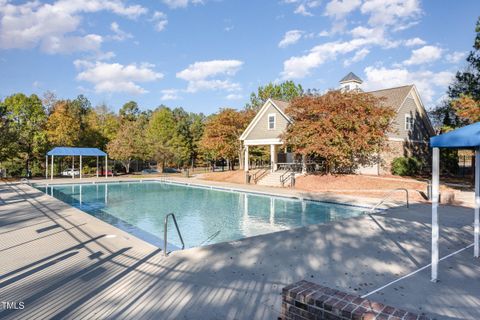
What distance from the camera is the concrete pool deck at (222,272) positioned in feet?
13.6

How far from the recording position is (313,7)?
1977 cm

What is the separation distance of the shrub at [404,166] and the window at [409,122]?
309 centimetres

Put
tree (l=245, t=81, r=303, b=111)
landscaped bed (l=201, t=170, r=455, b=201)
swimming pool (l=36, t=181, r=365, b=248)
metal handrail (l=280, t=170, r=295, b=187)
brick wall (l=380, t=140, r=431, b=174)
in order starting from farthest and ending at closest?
tree (l=245, t=81, r=303, b=111), brick wall (l=380, t=140, r=431, b=174), metal handrail (l=280, t=170, r=295, b=187), landscaped bed (l=201, t=170, r=455, b=201), swimming pool (l=36, t=181, r=365, b=248)

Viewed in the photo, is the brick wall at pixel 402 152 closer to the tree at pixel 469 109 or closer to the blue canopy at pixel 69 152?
the tree at pixel 469 109

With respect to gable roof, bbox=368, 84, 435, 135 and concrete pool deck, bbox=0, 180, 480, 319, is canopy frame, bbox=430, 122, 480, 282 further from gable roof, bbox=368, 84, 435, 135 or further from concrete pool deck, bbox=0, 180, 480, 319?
gable roof, bbox=368, 84, 435, 135

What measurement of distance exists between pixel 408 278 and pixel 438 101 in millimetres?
37505

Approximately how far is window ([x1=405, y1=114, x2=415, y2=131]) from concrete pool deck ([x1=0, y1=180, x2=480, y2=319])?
18300mm

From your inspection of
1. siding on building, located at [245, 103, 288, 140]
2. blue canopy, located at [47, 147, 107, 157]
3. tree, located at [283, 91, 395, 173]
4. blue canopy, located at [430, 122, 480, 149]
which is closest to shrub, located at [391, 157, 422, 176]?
tree, located at [283, 91, 395, 173]

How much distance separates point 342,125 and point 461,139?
46.2 feet

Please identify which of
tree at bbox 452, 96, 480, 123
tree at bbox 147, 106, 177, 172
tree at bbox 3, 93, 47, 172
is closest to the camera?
tree at bbox 452, 96, 480, 123

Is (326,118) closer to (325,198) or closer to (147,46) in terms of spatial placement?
(325,198)

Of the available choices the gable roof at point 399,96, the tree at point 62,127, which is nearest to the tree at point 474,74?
the gable roof at point 399,96

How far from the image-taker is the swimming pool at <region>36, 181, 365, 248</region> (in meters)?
10.8

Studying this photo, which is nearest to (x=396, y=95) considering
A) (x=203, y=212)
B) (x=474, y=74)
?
(x=474, y=74)
